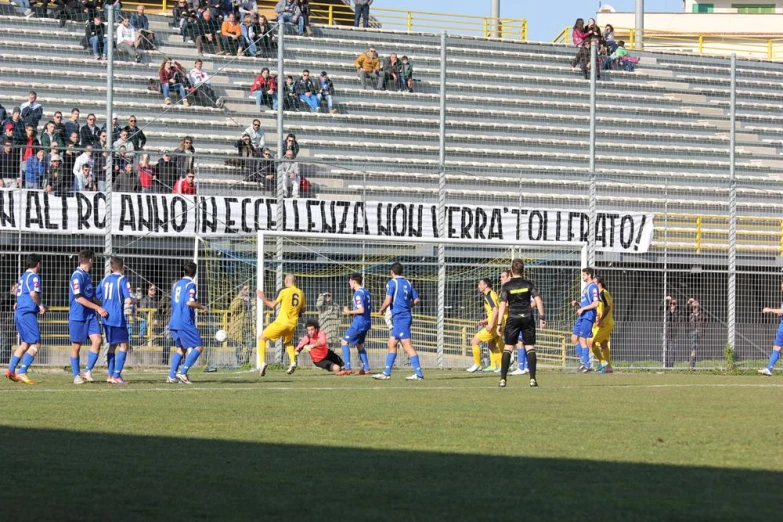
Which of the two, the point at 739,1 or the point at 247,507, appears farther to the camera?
the point at 739,1

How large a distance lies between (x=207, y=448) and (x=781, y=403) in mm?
7657

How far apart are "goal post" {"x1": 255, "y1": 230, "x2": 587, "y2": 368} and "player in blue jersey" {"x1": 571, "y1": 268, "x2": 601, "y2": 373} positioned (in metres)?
1.64

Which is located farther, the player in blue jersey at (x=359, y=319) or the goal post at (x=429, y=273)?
the goal post at (x=429, y=273)

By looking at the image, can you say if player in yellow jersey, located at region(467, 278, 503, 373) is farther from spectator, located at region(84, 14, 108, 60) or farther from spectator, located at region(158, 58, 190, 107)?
spectator, located at region(84, 14, 108, 60)

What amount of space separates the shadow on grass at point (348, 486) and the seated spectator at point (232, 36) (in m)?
22.6

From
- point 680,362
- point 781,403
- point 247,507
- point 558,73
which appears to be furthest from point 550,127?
point 247,507

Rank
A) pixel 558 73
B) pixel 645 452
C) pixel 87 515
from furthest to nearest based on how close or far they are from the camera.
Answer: pixel 558 73 < pixel 645 452 < pixel 87 515

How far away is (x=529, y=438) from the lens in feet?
34.0

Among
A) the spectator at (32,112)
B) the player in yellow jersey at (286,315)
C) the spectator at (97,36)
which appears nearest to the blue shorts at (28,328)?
the player in yellow jersey at (286,315)

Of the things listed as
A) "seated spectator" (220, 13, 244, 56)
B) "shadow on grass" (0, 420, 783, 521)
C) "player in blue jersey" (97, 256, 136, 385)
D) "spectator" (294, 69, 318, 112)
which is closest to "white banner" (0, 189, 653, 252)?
"spectator" (294, 69, 318, 112)

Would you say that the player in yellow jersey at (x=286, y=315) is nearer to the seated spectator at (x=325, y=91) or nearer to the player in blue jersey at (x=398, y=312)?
the player in blue jersey at (x=398, y=312)

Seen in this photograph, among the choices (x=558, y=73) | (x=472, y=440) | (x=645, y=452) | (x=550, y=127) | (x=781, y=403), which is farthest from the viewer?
(x=558, y=73)

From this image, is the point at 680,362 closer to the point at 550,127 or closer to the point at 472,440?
the point at 550,127

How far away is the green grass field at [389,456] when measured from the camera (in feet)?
22.5
